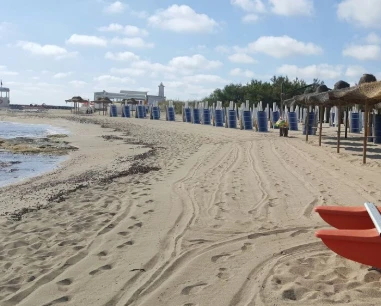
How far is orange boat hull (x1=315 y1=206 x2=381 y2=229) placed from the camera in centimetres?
378

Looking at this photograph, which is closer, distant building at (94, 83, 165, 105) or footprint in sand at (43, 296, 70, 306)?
footprint in sand at (43, 296, 70, 306)

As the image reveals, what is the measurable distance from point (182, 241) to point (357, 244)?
5.87 feet

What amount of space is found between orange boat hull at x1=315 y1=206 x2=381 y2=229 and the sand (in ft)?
1.02

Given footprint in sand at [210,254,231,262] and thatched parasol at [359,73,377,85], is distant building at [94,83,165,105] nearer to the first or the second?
thatched parasol at [359,73,377,85]

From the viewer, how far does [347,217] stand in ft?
12.6

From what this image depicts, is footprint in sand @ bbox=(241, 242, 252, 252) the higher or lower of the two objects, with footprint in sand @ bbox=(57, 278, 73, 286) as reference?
higher

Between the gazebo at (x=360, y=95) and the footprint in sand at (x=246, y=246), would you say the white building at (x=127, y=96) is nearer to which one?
the gazebo at (x=360, y=95)

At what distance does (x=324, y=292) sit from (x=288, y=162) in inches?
299

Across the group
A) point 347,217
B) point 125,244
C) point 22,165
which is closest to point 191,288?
point 125,244

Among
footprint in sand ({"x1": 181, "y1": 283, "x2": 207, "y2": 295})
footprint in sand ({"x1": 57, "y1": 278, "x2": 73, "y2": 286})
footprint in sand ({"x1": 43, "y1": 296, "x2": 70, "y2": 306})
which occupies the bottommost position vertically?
footprint in sand ({"x1": 43, "y1": 296, "x2": 70, "y2": 306})

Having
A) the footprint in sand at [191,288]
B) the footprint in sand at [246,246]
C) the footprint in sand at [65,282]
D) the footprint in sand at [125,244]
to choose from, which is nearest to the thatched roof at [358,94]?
the footprint in sand at [246,246]

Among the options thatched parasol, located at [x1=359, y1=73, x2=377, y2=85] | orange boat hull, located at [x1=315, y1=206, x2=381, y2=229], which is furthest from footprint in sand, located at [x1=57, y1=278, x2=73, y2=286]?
thatched parasol, located at [x1=359, y1=73, x2=377, y2=85]

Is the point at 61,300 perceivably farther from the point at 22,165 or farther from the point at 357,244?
the point at 22,165

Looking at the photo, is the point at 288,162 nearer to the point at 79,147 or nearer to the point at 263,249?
the point at 263,249
